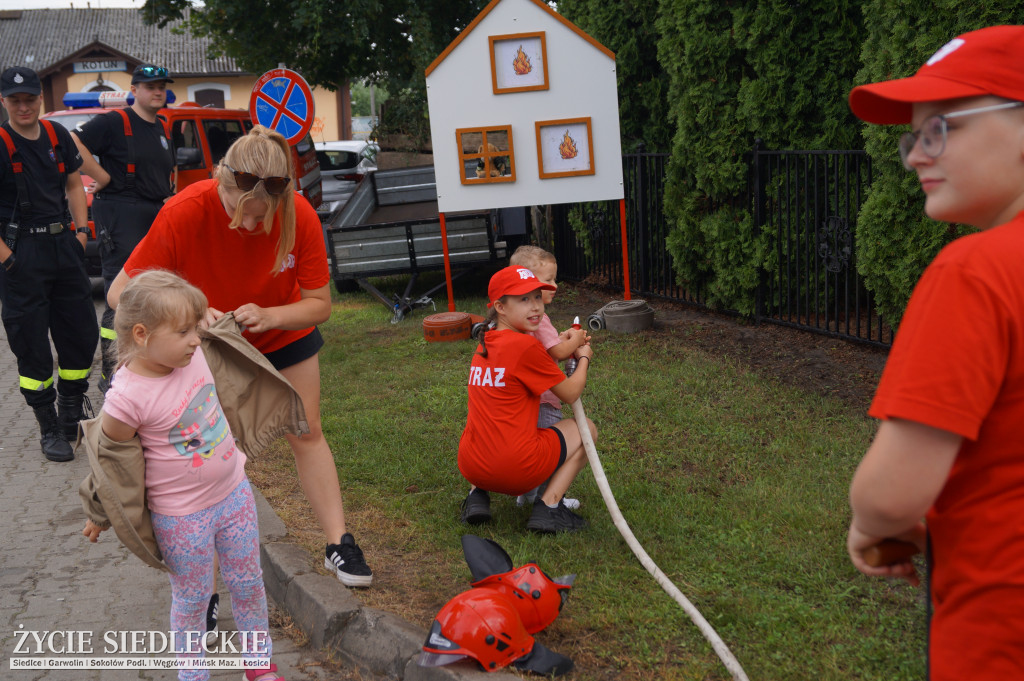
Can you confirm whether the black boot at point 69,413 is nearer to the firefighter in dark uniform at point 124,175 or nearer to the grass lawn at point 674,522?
the firefighter in dark uniform at point 124,175

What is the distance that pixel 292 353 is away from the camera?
3920 mm

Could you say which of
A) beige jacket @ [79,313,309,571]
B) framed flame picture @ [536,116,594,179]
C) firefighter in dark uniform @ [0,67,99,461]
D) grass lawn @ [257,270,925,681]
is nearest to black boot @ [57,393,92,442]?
firefighter in dark uniform @ [0,67,99,461]

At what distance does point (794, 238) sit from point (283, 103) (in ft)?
17.6

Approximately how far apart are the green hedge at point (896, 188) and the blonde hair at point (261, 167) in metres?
4.66

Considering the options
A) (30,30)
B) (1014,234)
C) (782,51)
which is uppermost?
(30,30)

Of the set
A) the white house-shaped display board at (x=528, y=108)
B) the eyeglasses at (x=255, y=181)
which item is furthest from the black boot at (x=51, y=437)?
the white house-shaped display board at (x=528, y=108)

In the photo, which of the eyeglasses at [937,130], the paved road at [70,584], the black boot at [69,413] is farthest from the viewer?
the black boot at [69,413]

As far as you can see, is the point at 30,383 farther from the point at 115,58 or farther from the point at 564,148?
the point at 115,58

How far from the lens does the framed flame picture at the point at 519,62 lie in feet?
30.4

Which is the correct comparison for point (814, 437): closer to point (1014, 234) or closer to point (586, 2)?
point (1014, 234)

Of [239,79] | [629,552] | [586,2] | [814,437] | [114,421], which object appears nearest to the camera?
[114,421]

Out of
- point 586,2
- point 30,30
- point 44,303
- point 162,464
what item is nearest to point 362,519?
point 162,464

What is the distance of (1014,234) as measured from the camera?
1.41 meters

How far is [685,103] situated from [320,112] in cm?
3770
